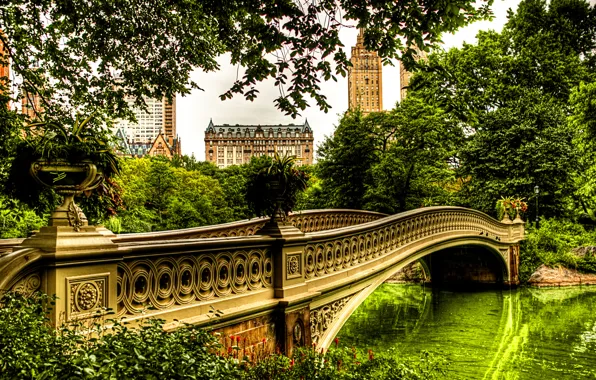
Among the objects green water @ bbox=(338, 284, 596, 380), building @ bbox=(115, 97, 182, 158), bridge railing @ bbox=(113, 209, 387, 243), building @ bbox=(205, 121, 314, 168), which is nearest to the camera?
bridge railing @ bbox=(113, 209, 387, 243)

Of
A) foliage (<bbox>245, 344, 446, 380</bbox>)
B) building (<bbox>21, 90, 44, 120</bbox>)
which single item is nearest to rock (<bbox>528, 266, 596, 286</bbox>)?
foliage (<bbox>245, 344, 446, 380</bbox>)

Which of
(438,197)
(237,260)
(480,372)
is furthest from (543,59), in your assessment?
(237,260)

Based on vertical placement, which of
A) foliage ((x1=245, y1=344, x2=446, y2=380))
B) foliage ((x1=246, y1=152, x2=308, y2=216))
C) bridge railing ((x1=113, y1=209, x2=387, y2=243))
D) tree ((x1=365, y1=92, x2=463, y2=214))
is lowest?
foliage ((x1=245, y1=344, x2=446, y2=380))

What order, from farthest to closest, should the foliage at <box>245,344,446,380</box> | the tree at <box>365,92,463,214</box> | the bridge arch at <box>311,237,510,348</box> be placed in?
the tree at <box>365,92,463,214</box>, the bridge arch at <box>311,237,510,348</box>, the foliage at <box>245,344,446,380</box>

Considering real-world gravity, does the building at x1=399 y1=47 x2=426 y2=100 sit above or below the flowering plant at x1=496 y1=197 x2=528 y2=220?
above

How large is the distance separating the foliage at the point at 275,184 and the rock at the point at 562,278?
735 inches

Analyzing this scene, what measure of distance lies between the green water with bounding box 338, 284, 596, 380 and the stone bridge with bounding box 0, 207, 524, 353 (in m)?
2.51

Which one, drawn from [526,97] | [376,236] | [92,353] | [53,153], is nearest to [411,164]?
[526,97]

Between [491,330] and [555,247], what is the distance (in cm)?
1157

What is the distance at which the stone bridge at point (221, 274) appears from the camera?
11.8 feet

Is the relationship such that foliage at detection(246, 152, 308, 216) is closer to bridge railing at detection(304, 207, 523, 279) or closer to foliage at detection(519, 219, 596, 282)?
bridge railing at detection(304, 207, 523, 279)

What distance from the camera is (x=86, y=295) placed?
3.77 m

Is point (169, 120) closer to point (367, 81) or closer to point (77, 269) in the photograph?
point (367, 81)

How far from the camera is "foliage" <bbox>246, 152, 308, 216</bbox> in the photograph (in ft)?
20.2
